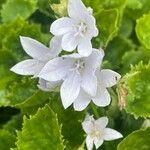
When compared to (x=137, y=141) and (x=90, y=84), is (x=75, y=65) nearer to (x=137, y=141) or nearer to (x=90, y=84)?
(x=90, y=84)

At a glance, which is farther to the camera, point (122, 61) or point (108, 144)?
point (122, 61)

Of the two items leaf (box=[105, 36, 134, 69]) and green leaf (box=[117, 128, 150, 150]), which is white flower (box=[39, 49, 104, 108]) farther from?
leaf (box=[105, 36, 134, 69])

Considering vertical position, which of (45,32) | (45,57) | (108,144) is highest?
(45,57)

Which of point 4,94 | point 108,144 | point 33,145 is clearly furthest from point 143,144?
point 4,94

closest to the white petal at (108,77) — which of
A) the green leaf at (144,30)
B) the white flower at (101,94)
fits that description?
the white flower at (101,94)

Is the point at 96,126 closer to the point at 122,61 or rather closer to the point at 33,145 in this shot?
the point at 33,145
